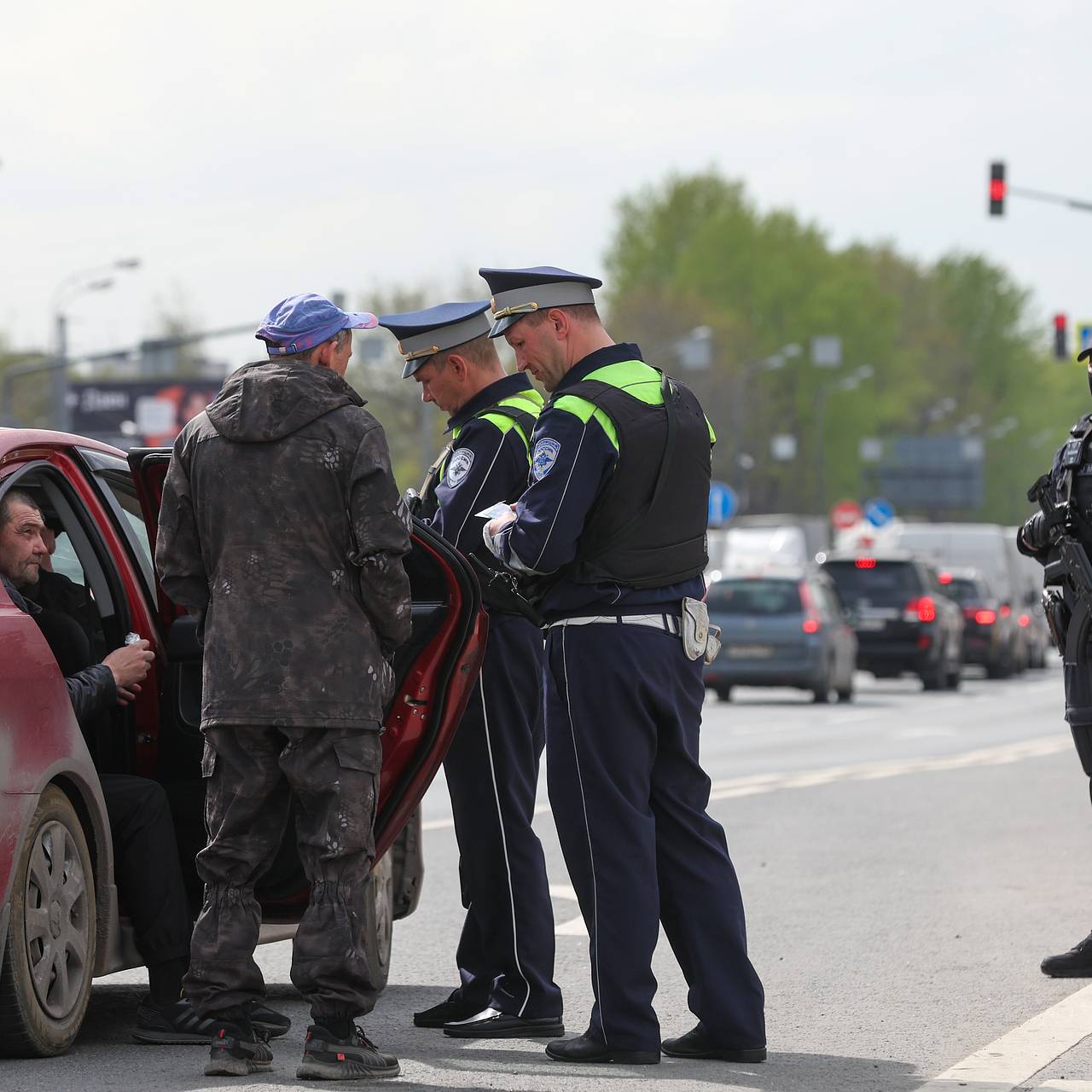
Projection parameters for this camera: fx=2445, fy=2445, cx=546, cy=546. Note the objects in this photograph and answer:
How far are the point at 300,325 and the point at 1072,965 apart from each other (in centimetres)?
346

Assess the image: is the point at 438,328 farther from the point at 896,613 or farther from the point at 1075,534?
the point at 896,613

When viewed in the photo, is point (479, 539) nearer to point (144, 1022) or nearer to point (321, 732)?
point (321, 732)

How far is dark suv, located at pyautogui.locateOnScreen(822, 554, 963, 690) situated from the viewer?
104 feet

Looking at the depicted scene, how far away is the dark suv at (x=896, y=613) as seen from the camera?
31.7 metres

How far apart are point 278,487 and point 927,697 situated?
84.8ft

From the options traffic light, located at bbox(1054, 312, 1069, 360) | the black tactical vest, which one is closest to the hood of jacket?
the black tactical vest

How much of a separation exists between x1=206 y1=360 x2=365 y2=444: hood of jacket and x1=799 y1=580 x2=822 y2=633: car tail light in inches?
852

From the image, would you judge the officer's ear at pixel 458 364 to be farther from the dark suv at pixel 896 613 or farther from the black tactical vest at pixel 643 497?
the dark suv at pixel 896 613

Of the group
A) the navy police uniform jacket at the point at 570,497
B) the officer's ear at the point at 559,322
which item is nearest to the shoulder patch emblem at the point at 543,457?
the navy police uniform jacket at the point at 570,497

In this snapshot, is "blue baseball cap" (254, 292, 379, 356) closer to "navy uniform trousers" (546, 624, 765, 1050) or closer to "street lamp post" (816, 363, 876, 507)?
"navy uniform trousers" (546, 624, 765, 1050)

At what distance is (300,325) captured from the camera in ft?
19.4

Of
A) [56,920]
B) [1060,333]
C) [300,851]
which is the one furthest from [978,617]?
[300,851]

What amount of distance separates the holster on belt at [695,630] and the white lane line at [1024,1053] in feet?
3.89

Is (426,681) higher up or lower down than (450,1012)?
higher up
